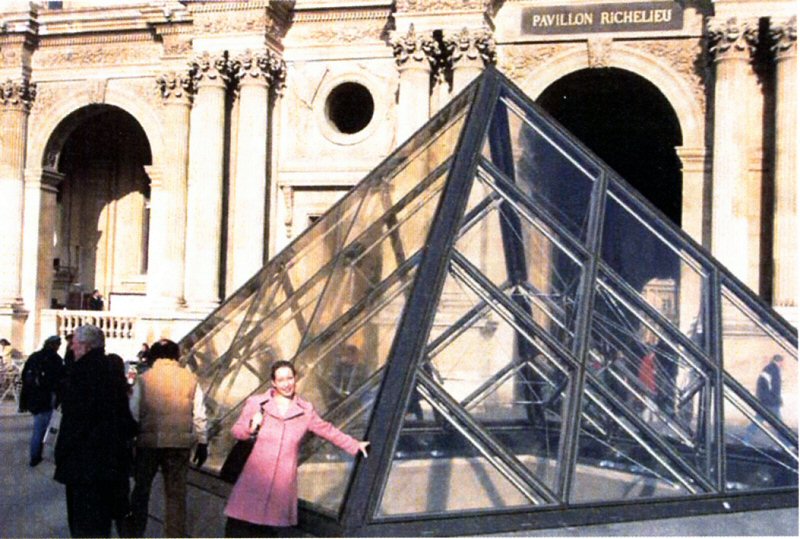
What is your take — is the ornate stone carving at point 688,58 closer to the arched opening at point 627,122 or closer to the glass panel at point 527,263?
the arched opening at point 627,122

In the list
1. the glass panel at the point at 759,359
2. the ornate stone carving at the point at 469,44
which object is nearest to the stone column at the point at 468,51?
the ornate stone carving at the point at 469,44

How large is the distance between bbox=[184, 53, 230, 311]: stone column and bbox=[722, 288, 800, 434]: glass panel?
1329 cm

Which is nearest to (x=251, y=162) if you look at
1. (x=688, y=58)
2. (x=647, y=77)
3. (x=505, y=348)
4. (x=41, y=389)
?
(x=647, y=77)

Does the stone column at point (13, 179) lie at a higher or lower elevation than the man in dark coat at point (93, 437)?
higher

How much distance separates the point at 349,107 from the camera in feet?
66.1

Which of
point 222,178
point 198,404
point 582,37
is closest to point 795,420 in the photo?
point 198,404

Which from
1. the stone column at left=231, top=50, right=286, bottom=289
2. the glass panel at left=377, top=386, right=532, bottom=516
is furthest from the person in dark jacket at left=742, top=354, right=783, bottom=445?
the stone column at left=231, top=50, right=286, bottom=289

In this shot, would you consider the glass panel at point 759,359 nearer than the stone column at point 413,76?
Yes

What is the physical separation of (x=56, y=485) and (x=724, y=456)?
233 inches

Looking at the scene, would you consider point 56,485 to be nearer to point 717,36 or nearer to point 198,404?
point 198,404

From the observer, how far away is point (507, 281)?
697cm

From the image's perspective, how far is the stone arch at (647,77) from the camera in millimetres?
17516

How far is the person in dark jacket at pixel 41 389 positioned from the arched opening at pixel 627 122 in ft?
38.2

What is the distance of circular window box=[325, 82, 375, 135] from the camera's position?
19.7 m
